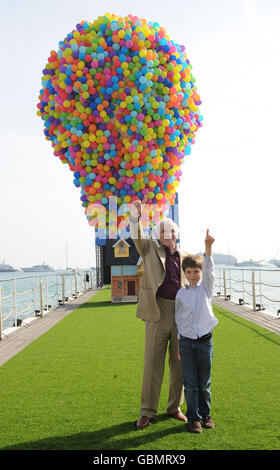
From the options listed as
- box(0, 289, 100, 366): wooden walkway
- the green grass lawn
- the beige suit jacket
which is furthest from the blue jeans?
box(0, 289, 100, 366): wooden walkway

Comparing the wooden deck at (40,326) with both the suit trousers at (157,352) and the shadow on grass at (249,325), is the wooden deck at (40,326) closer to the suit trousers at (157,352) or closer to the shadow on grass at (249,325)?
the shadow on grass at (249,325)

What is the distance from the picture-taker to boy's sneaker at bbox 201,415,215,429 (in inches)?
109

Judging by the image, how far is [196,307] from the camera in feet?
9.27

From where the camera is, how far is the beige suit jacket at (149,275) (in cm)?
291

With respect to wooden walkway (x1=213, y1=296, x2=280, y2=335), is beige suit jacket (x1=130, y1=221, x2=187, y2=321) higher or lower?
higher

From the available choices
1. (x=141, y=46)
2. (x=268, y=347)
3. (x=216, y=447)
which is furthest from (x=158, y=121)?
(x=216, y=447)

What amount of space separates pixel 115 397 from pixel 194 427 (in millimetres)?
954

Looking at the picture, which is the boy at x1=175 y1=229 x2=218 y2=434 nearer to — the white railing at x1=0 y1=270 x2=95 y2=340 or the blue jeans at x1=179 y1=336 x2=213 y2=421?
the blue jeans at x1=179 y1=336 x2=213 y2=421

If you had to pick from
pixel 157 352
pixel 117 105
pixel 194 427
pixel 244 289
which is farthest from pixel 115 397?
pixel 244 289

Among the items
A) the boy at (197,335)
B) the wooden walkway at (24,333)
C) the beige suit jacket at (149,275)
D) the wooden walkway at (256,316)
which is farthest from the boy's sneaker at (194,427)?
the wooden walkway at (256,316)

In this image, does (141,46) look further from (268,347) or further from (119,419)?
(119,419)

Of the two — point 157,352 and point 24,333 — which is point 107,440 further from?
point 24,333

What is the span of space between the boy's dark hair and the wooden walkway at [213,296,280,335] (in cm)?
375
